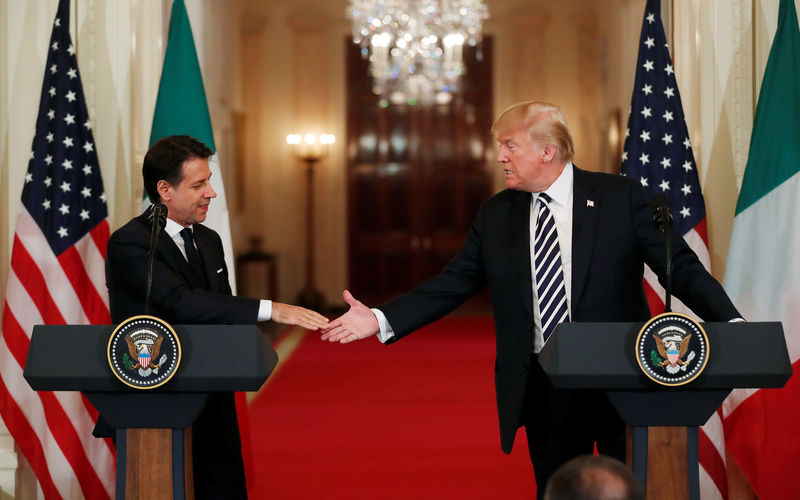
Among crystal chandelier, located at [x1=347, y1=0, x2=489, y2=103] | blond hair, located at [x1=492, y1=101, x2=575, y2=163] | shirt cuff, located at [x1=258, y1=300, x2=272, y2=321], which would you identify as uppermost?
crystal chandelier, located at [x1=347, y1=0, x2=489, y2=103]

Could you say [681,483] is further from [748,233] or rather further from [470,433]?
[470,433]

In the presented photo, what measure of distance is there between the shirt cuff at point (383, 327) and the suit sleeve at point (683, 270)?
0.95 m

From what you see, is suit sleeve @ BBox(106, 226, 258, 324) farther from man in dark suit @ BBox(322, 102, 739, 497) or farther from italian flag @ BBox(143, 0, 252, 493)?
italian flag @ BBox(143, 0, 252, 493)

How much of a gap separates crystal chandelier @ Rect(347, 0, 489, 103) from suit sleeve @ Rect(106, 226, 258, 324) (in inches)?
263

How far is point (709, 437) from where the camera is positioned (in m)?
4.15

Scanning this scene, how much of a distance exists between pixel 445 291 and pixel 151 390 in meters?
1.31

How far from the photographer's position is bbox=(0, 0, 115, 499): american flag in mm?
4090

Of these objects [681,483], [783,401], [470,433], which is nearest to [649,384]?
[681,483]

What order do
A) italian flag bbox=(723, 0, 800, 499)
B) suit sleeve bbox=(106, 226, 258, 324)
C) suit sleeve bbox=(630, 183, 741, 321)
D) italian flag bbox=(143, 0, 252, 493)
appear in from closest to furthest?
suit sleeve bbox=(630, 183, 741, 321) → suit sleeve bbox=(106, 226, 258, 324) → italian flag bbox=(723, 0, 800, 499) → italian flag bbox=(143, 0, 252, 493)

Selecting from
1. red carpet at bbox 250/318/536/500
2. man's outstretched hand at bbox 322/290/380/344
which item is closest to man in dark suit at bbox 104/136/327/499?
man's outstretched hand at bbox 322/290/380/344

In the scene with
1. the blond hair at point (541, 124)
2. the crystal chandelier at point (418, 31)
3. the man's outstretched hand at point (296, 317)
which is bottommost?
the man's outstretched hand at point (296, 317)

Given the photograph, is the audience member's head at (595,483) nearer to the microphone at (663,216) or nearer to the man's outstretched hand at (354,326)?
the microphone at (663,216)

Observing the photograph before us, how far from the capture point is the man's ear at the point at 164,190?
3139 mm

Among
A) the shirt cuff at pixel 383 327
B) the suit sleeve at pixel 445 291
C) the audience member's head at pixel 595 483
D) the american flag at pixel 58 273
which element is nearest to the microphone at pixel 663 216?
the suit sleeve at pixel 445 291
